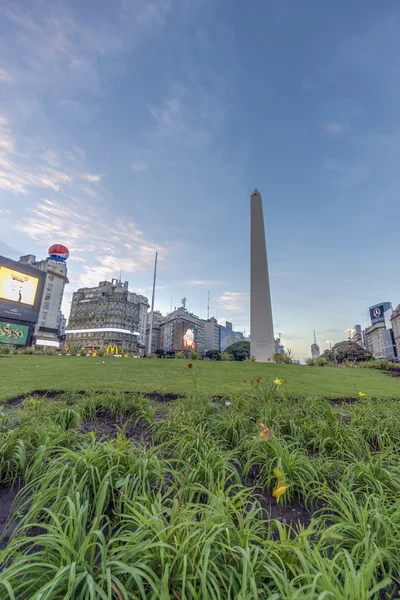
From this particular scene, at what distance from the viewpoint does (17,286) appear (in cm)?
3525

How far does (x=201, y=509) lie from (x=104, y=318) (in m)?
94.9

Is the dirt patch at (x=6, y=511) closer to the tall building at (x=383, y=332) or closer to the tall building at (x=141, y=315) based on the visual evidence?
the tall building at (x=383, y=332)

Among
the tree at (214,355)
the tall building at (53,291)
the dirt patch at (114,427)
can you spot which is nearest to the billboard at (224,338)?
the tree at (214,355)

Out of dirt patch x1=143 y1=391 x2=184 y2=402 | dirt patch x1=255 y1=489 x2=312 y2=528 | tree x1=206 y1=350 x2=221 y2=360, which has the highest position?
tree x1=206 y1=350 x2=221 y2=360

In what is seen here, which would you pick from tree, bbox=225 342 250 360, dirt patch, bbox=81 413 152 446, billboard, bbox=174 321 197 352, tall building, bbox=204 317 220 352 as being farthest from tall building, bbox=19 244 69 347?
dirt patch, bbox=81 413 152 446

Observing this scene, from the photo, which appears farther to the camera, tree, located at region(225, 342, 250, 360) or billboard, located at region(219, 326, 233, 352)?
billboard, located at region(219, 326, 233, 352)

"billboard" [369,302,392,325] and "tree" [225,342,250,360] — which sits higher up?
"billboard" [369,302,392,325]

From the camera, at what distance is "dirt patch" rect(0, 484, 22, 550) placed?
1552 mm

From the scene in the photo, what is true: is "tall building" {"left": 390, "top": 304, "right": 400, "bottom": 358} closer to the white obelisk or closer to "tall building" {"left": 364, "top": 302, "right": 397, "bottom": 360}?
"tall building" {"left": 364, "top": 302, "right": 397, "bottom": 360}

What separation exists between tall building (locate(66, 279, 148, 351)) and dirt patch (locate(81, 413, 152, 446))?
289 feet

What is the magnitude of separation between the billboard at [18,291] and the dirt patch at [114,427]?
38027 mm

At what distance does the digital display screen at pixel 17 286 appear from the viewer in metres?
33.9

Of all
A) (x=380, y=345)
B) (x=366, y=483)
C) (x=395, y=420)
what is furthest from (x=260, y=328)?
(x=380, y=345)

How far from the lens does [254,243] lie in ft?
62.4
